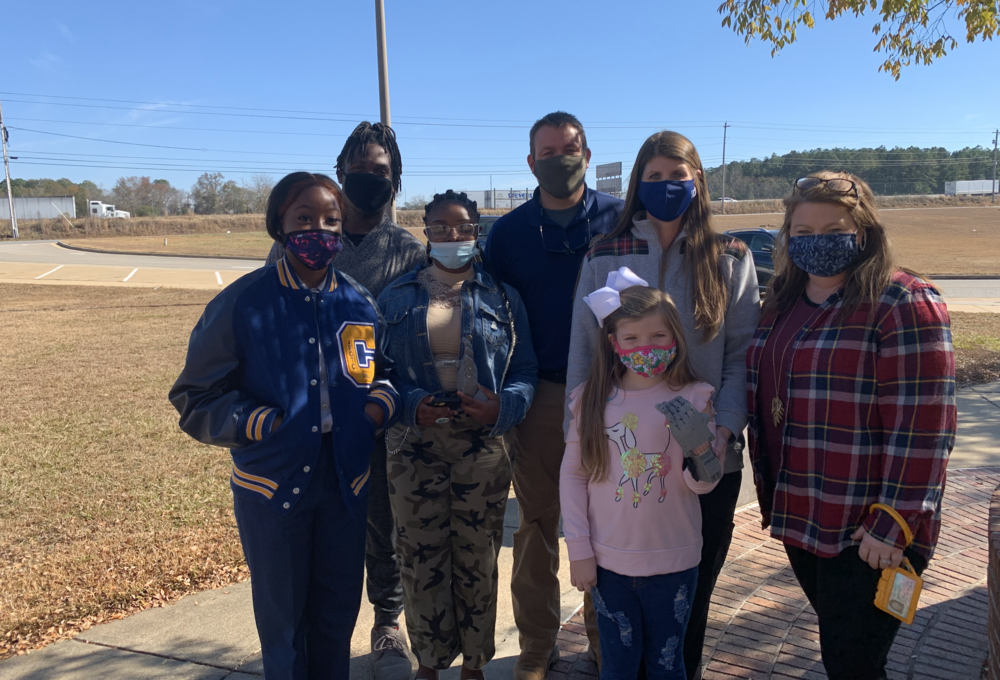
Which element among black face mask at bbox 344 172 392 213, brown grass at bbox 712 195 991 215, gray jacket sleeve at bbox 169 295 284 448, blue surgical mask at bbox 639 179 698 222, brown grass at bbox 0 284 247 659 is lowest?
brown grass at bbox 0 284 247 659

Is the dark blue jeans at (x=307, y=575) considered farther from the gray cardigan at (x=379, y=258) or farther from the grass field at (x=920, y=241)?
the grass field at (x=920, y=241)

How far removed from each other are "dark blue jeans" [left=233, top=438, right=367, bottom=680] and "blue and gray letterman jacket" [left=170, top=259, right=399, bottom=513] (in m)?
0.07

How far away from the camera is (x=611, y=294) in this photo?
2424 millimetres

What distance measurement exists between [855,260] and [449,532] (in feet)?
6.11

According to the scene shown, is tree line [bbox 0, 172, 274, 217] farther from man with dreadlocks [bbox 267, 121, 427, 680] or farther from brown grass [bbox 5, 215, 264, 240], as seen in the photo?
man with dreadlocks [bbox 267, 121, 427, 680]

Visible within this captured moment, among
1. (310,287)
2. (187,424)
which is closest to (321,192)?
(310,287)

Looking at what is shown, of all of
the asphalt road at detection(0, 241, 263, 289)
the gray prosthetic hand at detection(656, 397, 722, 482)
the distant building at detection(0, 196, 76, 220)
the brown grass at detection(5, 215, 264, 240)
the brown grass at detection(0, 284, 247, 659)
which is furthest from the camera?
the distant building at detection(0, 196, 76, 220)

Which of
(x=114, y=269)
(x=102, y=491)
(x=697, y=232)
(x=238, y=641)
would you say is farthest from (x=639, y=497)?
(x=114, y=269)

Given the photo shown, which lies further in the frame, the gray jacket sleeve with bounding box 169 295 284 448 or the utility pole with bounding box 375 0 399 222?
the utility pole with bounding box 375 0 399 222

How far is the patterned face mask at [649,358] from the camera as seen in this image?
2.43 metres

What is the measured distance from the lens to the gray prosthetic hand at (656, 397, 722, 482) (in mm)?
2258

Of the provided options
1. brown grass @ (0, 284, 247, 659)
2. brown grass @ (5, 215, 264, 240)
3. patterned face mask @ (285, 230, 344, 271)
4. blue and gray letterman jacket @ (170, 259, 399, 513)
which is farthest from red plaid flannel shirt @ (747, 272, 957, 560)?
brown grass @ (5, 215, 264, 240)

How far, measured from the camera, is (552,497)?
10.4 feet

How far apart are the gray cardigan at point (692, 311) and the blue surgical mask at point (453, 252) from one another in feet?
1.64
